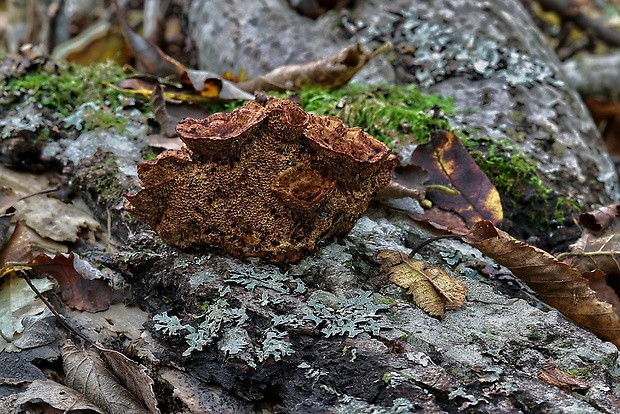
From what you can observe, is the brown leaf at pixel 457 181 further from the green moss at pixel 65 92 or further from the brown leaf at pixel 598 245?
the green moss at pixel 65 92

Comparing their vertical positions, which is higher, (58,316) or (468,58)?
(468,58)

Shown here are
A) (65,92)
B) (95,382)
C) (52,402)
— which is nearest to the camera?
(52,402)

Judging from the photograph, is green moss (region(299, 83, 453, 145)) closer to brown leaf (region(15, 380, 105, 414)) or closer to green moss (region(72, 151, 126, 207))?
green moss (region(72, 151, 126, 207))

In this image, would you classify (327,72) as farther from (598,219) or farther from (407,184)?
(598,219)

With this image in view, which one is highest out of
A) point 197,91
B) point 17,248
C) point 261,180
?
point 261,180

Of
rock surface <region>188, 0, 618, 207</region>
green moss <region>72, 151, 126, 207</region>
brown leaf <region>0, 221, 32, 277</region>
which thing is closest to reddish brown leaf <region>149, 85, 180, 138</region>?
green moss <region>72, 151, 126, 207</region>

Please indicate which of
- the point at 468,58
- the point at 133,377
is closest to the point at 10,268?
the point at 133,377
